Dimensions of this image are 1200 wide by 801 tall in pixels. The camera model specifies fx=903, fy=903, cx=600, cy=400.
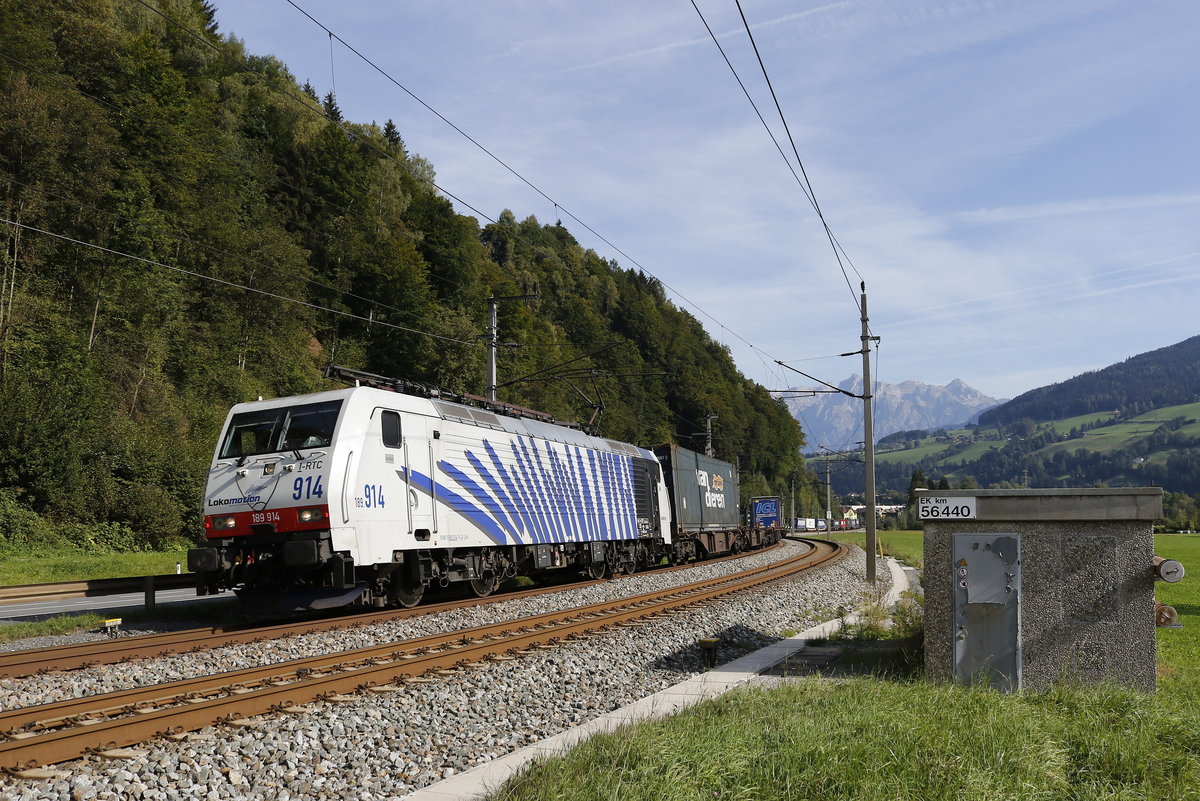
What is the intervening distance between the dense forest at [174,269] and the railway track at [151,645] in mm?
8370

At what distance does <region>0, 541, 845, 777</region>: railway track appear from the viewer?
6281mm

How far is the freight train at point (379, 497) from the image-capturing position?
42.7 feet

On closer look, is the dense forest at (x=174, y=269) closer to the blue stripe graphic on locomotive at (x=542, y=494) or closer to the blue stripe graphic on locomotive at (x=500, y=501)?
the blue stripe graphic on locomotive at (x=542, y=494)

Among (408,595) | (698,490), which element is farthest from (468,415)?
(698,490)

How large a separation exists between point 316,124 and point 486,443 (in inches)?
2004

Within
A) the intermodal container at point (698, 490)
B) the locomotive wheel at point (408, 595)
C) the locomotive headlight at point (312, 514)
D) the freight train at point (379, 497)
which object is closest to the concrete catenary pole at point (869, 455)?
the intermodal container at point (698, 490)

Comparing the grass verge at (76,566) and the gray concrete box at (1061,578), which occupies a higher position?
the gray concrete box at (1061,578)

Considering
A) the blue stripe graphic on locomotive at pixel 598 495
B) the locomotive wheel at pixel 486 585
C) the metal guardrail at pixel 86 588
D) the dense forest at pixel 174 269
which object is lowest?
the locomotive wheel at pixel 486 585

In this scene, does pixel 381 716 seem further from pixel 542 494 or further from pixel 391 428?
pixel 542 494

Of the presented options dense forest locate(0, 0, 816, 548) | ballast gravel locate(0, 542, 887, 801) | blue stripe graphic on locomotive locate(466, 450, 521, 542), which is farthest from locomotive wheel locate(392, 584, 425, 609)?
dense forest locate(0, 0, 816, 548)

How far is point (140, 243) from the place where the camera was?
116 feet

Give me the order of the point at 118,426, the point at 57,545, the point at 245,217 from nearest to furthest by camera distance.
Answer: the point at 57,545, the point at 118,426, the point at 245,217

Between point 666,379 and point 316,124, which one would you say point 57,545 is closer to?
point 316,124

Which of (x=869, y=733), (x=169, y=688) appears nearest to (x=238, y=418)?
(x=169, y=688)
